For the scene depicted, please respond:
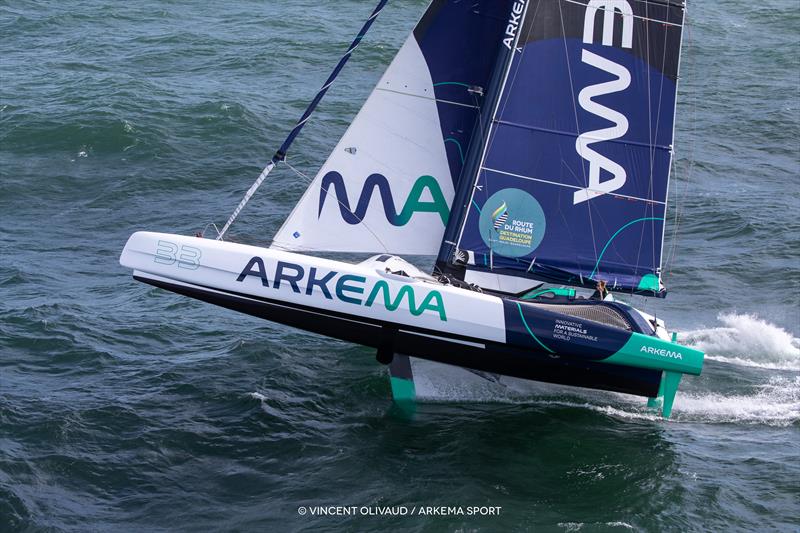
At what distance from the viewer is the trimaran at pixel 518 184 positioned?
16078 millimetres

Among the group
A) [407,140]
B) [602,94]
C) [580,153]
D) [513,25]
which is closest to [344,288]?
[407,140]

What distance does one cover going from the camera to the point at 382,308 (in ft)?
51.4

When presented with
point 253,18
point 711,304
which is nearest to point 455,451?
point 711,304

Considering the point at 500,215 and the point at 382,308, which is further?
the point at 500,215

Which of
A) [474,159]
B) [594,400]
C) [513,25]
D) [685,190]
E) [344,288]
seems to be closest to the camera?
[344,288]

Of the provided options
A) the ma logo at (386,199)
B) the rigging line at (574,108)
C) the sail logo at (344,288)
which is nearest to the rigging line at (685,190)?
the rigging line at (574,108)

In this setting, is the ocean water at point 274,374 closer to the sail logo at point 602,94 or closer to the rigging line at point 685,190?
the rigging line at point 685,190

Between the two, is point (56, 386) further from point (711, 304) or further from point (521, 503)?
point (711, 304)

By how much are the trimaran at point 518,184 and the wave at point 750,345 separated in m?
2.93

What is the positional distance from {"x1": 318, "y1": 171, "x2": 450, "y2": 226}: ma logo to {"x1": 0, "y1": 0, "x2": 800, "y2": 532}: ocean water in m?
2.74

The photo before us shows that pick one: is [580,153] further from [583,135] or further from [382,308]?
[382,308]

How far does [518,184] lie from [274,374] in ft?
16.6

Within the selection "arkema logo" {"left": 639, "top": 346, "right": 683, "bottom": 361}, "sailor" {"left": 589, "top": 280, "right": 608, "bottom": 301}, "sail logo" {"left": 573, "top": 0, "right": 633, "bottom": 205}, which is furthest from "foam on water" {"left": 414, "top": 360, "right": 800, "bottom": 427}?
"sail logo" {"left": 573, "top": 0, "right": 633, "bottom": 205}

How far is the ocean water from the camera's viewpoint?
47.1 feet
